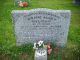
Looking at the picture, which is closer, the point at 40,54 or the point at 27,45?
the point at 40,54

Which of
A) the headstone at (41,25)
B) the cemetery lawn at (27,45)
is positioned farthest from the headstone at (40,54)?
the headstone at (41,25)

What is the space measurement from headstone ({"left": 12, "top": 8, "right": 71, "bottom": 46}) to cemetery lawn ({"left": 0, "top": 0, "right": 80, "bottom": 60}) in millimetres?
379

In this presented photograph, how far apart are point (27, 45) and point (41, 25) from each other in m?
1.01

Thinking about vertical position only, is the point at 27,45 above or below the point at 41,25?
below

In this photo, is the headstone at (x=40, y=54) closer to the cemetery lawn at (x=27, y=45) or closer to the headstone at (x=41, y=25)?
the cemetery lawn at (x=27, y=45)

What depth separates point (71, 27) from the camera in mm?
9258

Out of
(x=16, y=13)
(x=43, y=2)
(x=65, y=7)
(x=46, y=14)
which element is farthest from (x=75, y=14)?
(x=16, y=13)

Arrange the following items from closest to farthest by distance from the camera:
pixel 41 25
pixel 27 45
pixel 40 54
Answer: pixel 40 54 < pixel 41 25 < pixel 27 45

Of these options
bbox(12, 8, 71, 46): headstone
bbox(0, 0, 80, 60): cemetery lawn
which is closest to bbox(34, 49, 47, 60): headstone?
bbox(0, 0, 80, 60): cemetery lawn

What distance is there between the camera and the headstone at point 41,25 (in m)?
7.14

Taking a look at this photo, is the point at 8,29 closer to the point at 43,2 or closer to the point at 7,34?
the point at 7,34

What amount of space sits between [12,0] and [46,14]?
4.83 meters

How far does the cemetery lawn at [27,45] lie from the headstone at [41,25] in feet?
1.24

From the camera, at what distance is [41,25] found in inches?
293
